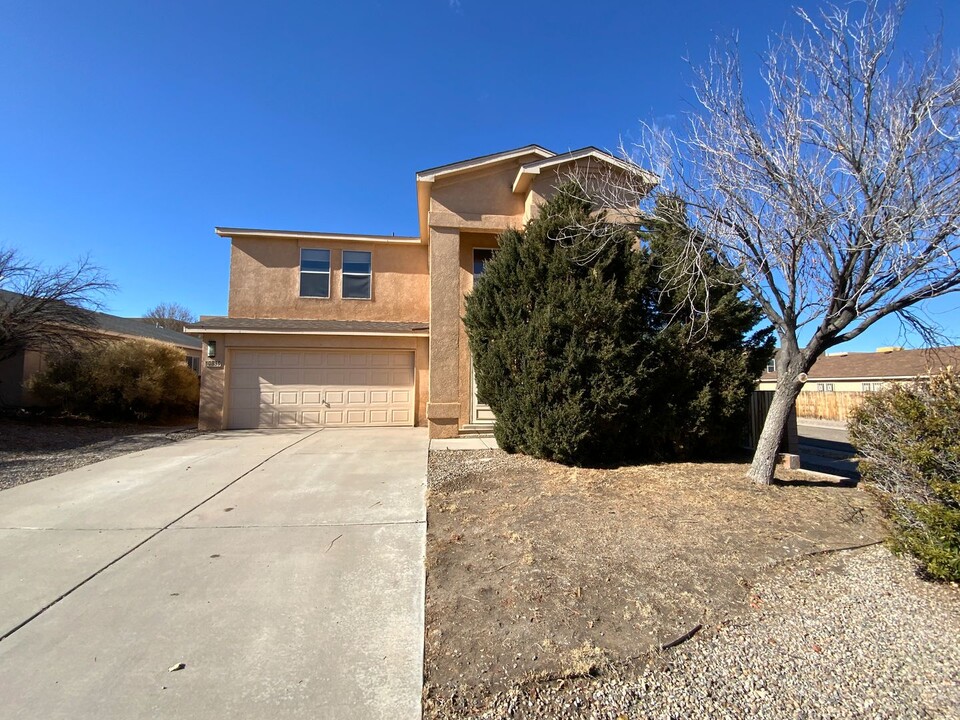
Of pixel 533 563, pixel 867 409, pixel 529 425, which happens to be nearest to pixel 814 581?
pixel 867 409

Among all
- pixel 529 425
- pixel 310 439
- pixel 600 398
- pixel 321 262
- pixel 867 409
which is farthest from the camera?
pixel 321 262

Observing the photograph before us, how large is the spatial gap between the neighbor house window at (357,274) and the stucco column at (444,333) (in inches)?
→ 148

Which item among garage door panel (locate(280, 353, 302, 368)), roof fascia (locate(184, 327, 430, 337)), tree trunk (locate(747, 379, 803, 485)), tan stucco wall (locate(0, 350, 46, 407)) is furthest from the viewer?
tan stucco wall (locate(0, 350, 46, 407))

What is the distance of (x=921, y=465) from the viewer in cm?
383

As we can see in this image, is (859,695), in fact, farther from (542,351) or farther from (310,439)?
(310,439)

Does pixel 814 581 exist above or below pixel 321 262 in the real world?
below

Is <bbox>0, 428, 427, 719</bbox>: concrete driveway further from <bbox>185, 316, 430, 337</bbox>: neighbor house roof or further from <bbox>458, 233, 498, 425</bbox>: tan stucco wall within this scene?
<bbox>185, 316, 430, 337</bbox>: neighbor house roof

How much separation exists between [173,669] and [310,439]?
8225 mm

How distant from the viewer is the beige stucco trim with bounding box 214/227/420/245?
13562 mm

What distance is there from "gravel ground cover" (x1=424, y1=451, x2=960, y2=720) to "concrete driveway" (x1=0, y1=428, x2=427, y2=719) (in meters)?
0.39

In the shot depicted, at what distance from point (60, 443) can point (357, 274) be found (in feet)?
26.2

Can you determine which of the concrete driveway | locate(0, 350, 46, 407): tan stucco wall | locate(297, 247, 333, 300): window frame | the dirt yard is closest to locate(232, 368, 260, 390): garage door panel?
locate(297, 247, 333, 300): window frame

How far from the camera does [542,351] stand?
7.46m

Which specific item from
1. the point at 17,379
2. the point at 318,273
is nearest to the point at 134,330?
the point at 17,379
